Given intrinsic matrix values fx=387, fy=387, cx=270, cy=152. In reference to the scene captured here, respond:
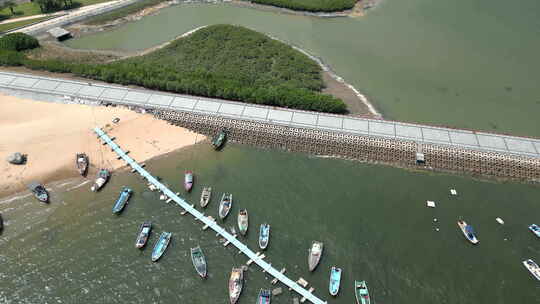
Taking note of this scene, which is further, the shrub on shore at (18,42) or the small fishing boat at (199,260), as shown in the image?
the shrub on shore at (18,42)

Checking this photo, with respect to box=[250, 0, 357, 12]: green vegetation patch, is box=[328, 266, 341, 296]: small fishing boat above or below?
below

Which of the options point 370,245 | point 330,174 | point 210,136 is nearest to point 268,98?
point 210,136

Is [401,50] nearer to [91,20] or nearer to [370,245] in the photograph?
[370,245]

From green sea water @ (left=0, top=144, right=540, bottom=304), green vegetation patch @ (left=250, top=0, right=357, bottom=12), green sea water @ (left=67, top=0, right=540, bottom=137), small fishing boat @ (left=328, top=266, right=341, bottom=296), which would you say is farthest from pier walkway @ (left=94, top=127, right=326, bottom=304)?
green vegetation patch @ (left=250, top=0, right=357, bottom=12)

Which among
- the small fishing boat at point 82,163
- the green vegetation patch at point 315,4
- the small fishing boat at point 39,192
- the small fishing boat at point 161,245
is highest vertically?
the green vegetation patch at point 315,4

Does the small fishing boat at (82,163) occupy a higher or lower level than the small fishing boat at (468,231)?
lower

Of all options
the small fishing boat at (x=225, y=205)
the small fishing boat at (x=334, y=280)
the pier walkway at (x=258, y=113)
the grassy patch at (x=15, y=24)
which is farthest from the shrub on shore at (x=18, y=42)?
the small fishing boat at (x=334, y=280)

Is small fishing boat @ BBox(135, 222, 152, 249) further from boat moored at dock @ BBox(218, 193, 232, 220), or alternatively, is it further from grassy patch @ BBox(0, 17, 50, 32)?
grassy patch @ BBox(0, 17, 50, 32)

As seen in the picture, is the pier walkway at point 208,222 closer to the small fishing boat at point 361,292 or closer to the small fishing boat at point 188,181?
the small fishing boat at point 188,181
